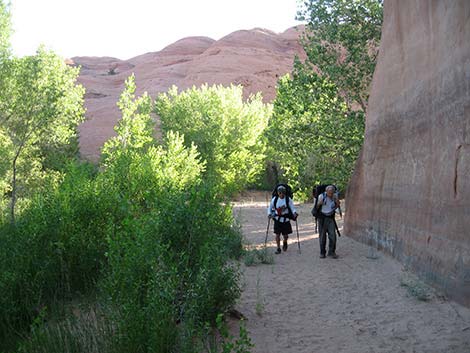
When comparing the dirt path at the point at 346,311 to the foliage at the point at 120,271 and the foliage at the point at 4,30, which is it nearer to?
the foliage at the point at 120,271

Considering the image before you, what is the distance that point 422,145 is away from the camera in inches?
346

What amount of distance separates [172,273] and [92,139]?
140 ft

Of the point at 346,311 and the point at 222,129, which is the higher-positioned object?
the point at 222,129

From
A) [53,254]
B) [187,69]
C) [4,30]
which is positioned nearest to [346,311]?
[53,254]

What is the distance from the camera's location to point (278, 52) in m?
68.2

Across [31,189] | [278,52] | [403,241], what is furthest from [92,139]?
[403,241]

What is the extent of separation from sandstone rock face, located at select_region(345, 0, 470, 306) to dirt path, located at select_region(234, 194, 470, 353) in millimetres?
525

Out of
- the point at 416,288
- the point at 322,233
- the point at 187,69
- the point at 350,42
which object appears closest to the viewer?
the point at 416,288

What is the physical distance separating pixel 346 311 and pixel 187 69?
58.1 m

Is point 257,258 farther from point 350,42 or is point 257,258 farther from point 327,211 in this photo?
point 350,42

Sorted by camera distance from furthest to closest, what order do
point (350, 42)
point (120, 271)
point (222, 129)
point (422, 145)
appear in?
point (222, 129) < point (350, 42) < point (422, 145) < point (120, 271)

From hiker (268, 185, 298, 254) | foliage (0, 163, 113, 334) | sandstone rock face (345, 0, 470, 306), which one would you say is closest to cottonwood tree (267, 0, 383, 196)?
sandstone rock face (345, 0, 470, 306)

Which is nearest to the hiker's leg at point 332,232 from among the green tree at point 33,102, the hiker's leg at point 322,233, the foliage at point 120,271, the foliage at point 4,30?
the hiker's leg at point 322,233

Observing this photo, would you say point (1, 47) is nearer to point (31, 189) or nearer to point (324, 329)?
point (31, 189)
